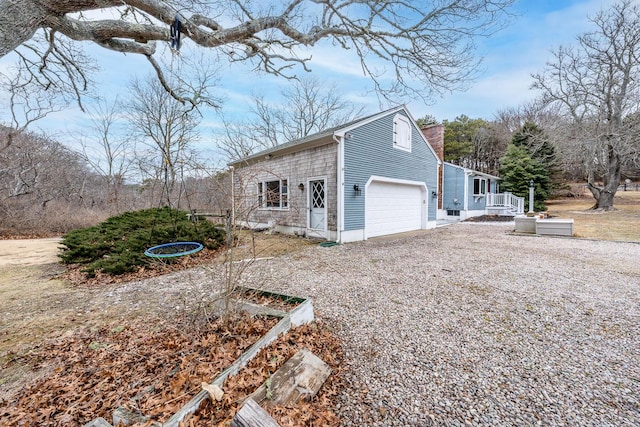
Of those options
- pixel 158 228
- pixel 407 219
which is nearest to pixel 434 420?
pixel 158 228

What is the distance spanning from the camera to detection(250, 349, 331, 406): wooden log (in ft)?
5.47

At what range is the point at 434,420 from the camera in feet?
5.51

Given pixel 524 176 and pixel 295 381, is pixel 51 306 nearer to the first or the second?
pixel 295 381

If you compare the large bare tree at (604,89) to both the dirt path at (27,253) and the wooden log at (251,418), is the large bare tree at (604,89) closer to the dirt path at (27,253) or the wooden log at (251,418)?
the wooden log at (251,418)

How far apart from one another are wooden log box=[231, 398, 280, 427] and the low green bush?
4878 millimetres

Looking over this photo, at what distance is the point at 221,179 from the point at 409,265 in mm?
4164

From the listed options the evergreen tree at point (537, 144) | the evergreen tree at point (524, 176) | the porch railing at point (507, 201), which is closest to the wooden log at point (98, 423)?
the porch railing at point (507, 201)

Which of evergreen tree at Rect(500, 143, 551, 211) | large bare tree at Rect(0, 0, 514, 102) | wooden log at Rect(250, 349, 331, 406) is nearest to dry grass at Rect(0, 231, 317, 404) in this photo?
wooden log at Rect(250, 349, 331, 406)

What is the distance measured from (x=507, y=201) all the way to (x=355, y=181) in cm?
1440

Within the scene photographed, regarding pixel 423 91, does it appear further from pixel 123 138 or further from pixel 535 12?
pixel 123 138

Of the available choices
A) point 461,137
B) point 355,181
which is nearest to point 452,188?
point 355,181

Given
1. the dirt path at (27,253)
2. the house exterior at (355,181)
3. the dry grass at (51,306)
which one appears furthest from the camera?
the house exterior at (355,181)

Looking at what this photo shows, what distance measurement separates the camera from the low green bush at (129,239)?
5.01 metres

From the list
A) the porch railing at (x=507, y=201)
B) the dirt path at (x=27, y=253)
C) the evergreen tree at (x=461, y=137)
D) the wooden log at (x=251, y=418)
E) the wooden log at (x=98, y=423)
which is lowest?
the dirt path at (x=27, y=253)
